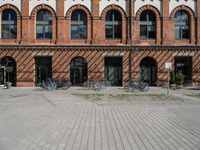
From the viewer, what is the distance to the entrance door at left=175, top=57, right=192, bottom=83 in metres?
33.2

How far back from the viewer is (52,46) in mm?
31781

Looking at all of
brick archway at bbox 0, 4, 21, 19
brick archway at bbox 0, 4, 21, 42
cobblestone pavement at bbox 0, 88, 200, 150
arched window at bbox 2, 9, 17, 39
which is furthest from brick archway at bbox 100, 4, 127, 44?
cobblestone pavement at bbox 0, 88, 200, 150

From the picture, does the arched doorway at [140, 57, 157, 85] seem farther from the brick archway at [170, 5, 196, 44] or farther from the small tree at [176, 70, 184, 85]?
the brick archway at [170, 5, 196, 44]

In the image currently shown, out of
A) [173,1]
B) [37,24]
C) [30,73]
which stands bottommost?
[30,73]

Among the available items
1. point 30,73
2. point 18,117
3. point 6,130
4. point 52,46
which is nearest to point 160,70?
point 52,46

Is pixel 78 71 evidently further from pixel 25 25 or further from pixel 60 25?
pixel 25 25

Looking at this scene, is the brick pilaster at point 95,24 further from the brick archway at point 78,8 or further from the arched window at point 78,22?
the arched window at point 78,22

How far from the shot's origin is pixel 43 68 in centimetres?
3275

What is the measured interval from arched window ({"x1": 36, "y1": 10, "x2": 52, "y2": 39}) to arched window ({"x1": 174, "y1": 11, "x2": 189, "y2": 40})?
45.1ft

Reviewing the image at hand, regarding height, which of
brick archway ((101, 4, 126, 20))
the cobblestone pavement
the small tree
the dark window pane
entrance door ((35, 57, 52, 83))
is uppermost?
brick archway ((101, 4, 126, 20))

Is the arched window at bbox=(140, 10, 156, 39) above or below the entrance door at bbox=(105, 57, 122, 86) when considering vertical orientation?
above

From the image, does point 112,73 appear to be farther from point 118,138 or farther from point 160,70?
point 118,138

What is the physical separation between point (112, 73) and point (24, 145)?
2637 centimetres

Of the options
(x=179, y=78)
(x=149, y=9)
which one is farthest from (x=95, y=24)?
(x=179, y=78)
